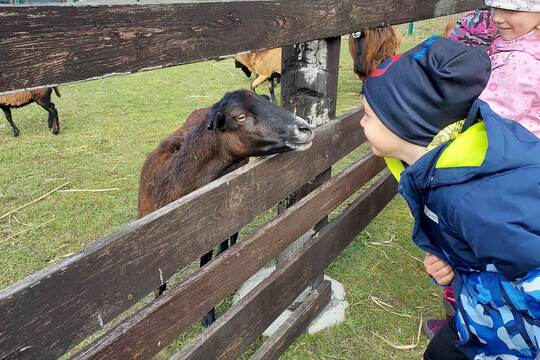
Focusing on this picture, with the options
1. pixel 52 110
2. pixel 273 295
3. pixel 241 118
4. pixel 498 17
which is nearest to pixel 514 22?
pixel 498 17

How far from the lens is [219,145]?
2908 mm

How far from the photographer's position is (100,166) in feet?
19.6

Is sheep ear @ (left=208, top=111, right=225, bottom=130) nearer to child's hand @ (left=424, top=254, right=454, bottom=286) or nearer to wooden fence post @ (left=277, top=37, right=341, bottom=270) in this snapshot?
wooden fence post @ (left=277, top=37, right=341, bottom=270)

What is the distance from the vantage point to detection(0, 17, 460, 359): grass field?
10.1ft

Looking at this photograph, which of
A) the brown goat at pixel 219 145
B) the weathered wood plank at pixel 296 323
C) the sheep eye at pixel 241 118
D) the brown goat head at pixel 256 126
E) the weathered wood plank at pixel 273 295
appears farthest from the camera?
the sheep eye at pixel 241 118

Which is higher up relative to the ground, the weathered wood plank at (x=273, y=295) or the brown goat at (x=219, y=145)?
the brown goat at (x=219, y=145)

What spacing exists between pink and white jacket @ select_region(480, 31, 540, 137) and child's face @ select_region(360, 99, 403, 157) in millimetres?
913

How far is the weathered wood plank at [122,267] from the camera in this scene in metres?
1.10

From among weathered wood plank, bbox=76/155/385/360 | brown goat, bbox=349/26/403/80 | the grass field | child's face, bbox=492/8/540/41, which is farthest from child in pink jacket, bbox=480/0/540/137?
brown goat, bbox=349/26/403/80

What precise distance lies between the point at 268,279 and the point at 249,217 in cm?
49

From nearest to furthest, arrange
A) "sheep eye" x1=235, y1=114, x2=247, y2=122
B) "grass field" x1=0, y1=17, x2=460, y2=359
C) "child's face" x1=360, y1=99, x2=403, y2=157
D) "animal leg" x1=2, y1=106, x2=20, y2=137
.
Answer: "child's face" x1=360, y1=99, x2=403, y2=157 < "sheep eye" x1=235, y1=114, x2=247, y2=122 < "grass field" x1=0, y1=17, x2=460, y2=359 < "animal leg" x1=2, y1=106, x2=20, y2=137

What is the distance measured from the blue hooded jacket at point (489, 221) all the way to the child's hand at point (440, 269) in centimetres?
7

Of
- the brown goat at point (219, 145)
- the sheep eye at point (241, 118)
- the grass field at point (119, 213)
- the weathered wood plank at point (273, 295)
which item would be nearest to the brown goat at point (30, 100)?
the grass field at point (119, 213)

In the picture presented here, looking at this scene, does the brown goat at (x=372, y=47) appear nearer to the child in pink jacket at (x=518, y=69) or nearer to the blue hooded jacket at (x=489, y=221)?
the child in pink jacket at (x=518, y=69)
